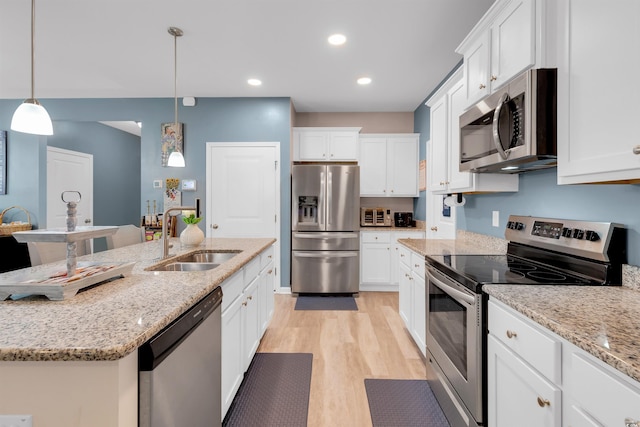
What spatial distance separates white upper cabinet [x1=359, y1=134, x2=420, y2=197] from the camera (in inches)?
177

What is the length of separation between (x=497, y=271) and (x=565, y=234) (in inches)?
A: 14.8

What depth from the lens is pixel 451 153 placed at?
2484mm

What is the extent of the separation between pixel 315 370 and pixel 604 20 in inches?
94.9

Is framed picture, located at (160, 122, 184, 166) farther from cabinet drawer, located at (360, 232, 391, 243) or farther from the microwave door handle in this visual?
the microwave door handle

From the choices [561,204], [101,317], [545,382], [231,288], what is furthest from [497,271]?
[101,317]

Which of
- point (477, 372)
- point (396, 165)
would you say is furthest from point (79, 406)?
point (396, 165)

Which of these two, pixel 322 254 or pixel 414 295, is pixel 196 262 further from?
pixel 322 254

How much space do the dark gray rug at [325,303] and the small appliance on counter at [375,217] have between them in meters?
1.18

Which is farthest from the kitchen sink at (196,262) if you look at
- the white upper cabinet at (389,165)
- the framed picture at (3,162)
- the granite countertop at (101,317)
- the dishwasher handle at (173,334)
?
the framed picture at (3,162)

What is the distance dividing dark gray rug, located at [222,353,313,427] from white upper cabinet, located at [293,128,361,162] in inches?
111

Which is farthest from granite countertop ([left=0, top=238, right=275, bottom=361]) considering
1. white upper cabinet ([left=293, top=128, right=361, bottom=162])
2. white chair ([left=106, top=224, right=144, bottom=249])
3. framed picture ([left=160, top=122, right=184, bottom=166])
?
white upper cabinet ([left=293, top=128, right=361, bottom=162])

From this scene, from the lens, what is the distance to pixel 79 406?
747 mm

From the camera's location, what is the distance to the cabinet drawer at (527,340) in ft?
3.08

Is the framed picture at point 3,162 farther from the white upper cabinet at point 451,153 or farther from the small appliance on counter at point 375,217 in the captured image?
the white upper cabinet at point 451,153
